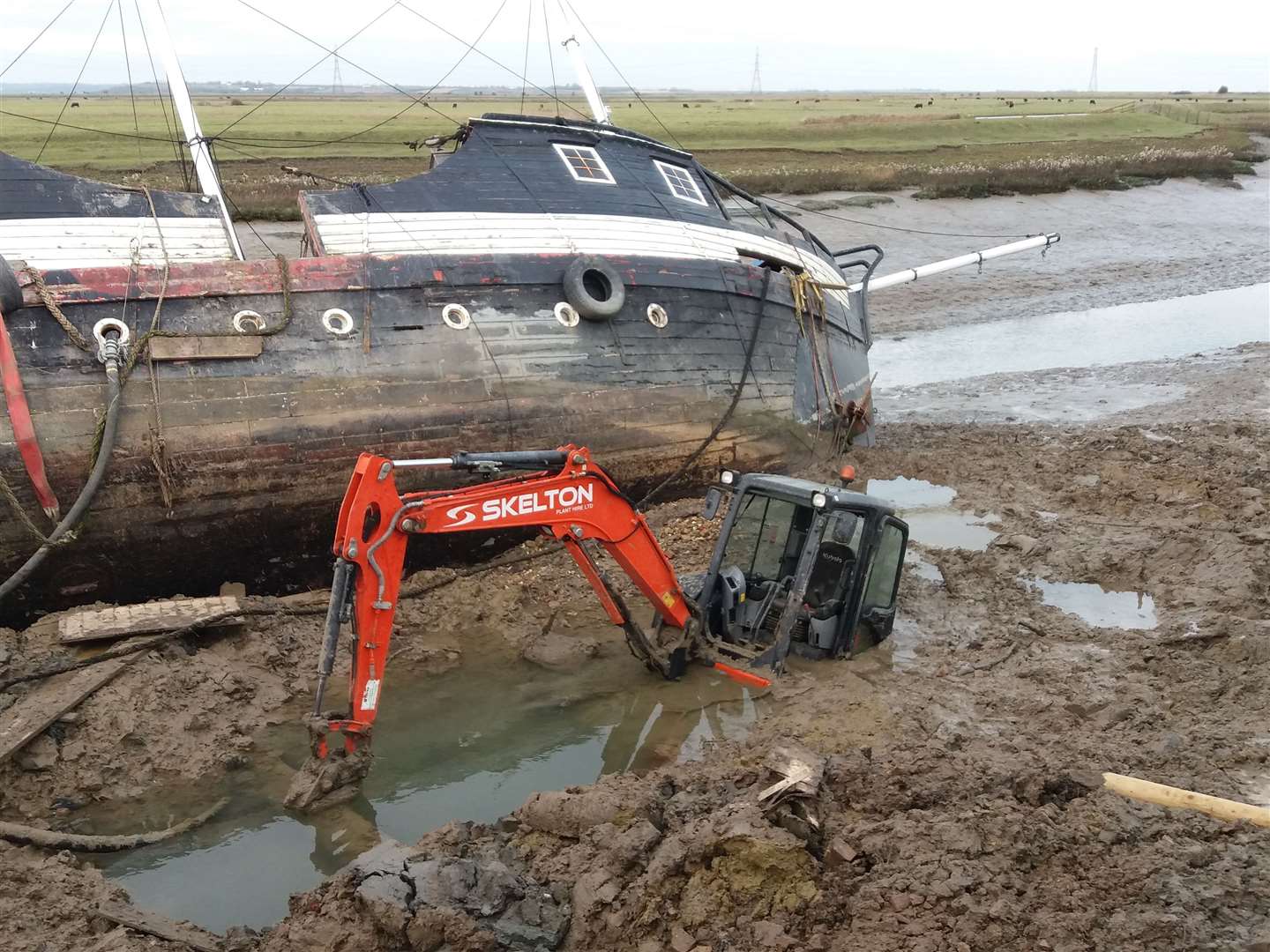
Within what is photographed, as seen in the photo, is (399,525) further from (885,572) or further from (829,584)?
(885,572)

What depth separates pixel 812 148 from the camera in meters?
53.3

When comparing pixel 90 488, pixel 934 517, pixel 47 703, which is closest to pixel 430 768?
pixel 47 703

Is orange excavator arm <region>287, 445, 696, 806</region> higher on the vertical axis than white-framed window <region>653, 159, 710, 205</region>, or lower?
lower

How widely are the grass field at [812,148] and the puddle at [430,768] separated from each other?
21.3 meters

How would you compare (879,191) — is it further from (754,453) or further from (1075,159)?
(754,453)

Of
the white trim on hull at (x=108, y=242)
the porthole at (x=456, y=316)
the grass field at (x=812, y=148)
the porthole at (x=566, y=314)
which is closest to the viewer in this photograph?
the white trim on hull at (x=108, y=242)

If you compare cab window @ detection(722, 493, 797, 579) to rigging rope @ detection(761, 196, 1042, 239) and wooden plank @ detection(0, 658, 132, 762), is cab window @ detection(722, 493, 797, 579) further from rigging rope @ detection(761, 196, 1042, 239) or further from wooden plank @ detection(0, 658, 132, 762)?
rigging rope @ detection(761, 196, 1042, 239)

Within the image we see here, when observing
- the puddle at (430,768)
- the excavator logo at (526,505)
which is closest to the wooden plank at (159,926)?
the puddle at (430,768)

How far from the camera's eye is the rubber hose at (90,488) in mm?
9531

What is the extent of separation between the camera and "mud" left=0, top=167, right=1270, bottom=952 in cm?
580

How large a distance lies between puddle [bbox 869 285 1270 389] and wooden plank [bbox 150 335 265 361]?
1482 centimetres

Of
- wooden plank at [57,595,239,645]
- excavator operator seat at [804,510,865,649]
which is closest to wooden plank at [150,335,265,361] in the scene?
wooden plank at [57,595,239,645]

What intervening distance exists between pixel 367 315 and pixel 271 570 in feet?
8.62

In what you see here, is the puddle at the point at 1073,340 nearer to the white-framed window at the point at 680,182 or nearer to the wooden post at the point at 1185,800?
the white-framed window at the point at 680,182
